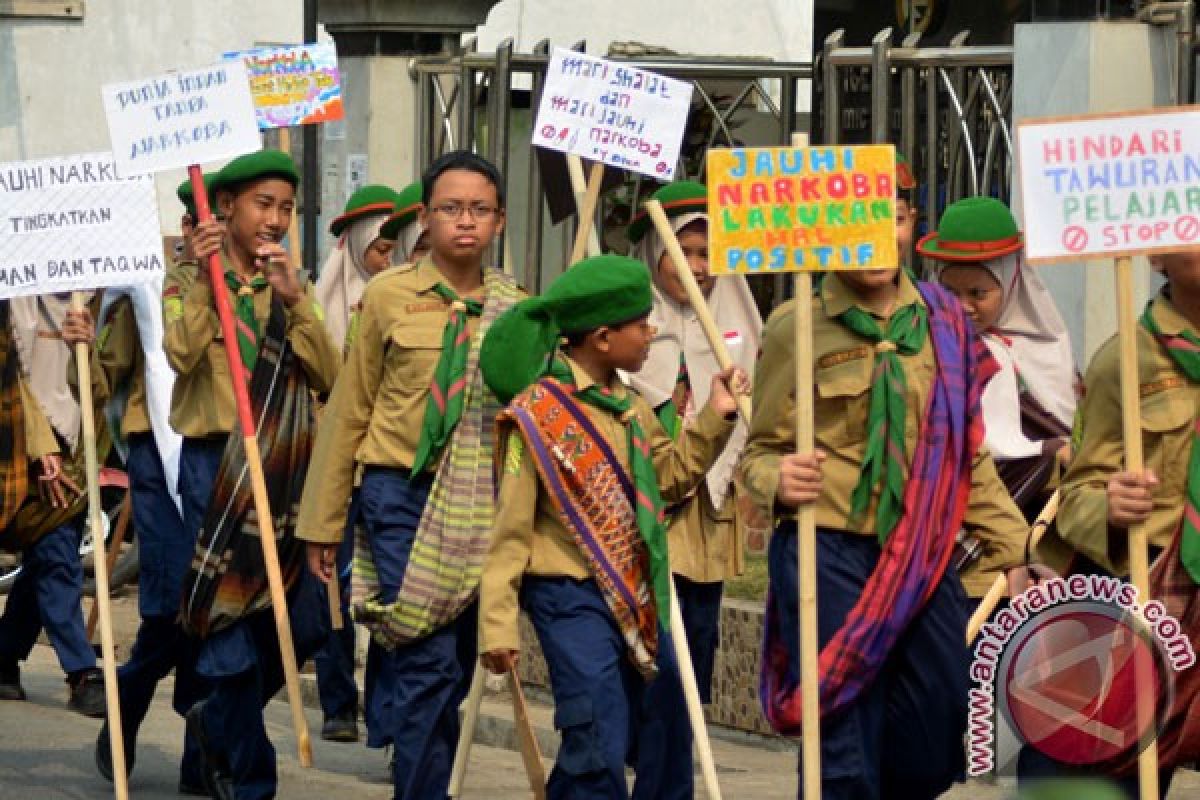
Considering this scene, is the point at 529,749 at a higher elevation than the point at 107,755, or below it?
higher

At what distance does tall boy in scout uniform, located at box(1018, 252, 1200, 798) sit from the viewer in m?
7.27

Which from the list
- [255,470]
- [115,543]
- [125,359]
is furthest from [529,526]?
[115,543]

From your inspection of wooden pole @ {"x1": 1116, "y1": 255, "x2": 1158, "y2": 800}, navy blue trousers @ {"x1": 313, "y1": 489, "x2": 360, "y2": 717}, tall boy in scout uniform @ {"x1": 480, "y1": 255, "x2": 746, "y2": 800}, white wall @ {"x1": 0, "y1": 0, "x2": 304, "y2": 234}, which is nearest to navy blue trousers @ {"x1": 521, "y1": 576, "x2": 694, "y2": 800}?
tall boy in scout uniform @ {"x1": 480, "y1": 255, "x2": 746, "y2": 800}

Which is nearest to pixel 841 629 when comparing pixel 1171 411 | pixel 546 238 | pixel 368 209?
pixel 1171 411

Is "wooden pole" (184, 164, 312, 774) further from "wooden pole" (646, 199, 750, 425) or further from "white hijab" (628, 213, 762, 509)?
"wooden pole" (646, 199, 750, 425)

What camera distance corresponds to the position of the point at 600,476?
26.2 ft

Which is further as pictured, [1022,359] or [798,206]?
[1022,359]

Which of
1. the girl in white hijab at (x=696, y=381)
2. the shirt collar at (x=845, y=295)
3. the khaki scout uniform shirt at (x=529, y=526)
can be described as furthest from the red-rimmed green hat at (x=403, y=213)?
the shirt collar at (x=845, y=295)

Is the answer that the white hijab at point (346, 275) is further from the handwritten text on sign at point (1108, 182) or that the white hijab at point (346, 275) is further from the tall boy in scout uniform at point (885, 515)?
the handwritten text on sign at point (1108, 182)

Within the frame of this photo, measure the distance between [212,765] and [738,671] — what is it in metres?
2.05

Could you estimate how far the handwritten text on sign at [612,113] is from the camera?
9562 millimetres

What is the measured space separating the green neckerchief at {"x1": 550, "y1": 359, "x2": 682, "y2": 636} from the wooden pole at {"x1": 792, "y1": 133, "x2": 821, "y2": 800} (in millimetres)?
632

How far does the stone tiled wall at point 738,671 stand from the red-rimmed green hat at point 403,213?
1691 millimetres

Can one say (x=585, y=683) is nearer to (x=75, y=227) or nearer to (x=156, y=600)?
(x=156, y=600)
